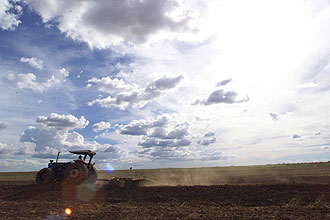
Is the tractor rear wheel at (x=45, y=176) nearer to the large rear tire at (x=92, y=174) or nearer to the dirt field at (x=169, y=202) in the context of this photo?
the dirt field at (x=169, y=202)

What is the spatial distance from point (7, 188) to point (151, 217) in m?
13.2

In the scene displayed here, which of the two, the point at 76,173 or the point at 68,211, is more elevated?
the point at 76,173

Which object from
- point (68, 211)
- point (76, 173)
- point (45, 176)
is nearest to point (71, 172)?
point (76, 173)

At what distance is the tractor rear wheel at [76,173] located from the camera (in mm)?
18538

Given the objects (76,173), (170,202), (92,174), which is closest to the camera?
(170,202)

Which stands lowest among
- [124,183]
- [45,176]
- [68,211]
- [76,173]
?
[68,211]

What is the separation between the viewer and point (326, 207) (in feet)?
35.4

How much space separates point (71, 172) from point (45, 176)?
88.3 inches

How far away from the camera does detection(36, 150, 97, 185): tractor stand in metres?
18.6

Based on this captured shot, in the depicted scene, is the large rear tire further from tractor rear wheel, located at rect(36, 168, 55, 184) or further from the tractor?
tractor rear wheel, located at rect(36, 168, 55, 184)

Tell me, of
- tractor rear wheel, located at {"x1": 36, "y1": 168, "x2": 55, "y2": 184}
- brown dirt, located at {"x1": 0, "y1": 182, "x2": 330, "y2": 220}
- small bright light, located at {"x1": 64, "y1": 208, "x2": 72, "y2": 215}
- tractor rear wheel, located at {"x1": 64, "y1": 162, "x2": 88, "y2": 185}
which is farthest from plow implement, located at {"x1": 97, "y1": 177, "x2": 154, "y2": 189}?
small bright light, located at {"x1": 64, "y1": 208, "x2": 72, "y2": 215}

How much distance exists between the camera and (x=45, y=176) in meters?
19.4

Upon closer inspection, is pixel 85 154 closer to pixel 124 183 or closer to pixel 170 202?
pixel 124 183


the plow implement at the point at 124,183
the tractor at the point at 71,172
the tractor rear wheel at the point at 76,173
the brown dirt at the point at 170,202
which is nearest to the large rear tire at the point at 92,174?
the tractor at the point at 71,172
